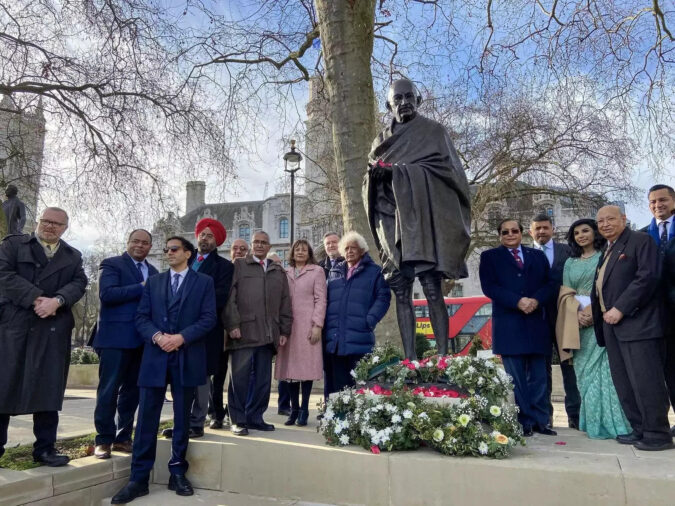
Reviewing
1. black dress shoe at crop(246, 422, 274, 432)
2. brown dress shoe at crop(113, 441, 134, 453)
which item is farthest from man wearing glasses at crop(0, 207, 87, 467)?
black dress shoe at crop(246, 422, 274, 432)

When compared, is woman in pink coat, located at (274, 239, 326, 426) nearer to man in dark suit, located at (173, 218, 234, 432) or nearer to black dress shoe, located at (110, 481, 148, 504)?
man in dark suit, located at (173, 218, 234, 432)

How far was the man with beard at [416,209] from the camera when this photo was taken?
14.3ft

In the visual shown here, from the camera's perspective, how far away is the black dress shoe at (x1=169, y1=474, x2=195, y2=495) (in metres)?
4.02

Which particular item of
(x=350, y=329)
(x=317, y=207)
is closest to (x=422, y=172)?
(x=350, y=329)

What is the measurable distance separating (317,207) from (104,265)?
701 inches

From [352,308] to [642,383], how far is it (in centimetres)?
248

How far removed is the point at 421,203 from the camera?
14.4ft

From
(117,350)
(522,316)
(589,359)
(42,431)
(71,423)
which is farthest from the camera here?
(71,423)

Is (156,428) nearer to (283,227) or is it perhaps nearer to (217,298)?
(217,298)

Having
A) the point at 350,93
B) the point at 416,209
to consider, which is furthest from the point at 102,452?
the point at 350,93

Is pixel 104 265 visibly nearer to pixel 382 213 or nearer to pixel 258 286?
pixel 258 286

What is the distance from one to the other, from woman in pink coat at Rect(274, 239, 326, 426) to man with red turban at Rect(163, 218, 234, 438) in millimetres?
647

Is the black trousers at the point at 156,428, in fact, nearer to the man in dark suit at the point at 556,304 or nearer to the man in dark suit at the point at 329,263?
the man in dark suit at the point at 329,263

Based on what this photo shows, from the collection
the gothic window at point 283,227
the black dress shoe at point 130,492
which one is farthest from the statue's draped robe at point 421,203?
the gothic window at point 283,227
